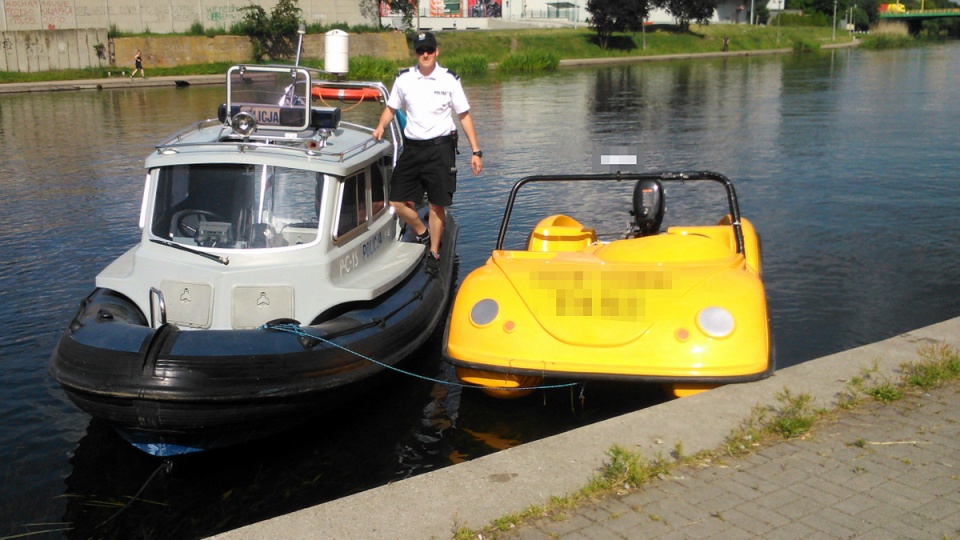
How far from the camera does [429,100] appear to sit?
8.87 metres

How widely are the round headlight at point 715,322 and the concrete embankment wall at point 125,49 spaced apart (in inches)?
1807

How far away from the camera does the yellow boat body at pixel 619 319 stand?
6289mm

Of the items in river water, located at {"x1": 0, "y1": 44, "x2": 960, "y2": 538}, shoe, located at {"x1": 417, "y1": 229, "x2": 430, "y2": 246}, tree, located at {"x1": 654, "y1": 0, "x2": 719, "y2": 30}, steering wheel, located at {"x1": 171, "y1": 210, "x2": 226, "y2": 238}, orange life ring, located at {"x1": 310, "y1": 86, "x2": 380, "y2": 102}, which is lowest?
river water, located at {"x1": 0, "y1": 44, "x2": 960, "y2": 538}

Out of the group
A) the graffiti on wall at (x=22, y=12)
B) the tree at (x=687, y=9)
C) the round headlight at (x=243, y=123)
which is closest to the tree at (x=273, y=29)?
the graffiti on wall at (x=22, y=12)

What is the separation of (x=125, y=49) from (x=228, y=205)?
152 feet

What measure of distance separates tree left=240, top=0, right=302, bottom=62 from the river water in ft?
74.5

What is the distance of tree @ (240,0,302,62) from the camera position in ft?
174

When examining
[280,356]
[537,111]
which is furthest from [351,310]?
[537,111]

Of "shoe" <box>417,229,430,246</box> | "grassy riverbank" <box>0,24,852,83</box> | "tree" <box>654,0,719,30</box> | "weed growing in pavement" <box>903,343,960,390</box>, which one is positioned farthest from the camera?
"tree" <box>654,0,719,30</box>

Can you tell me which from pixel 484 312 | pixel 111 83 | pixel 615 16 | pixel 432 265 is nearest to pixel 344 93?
pixel 432 265

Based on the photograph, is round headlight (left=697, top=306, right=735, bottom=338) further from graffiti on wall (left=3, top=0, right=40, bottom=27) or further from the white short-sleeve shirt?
graffiti on wall (left=3, top=0, right=40, bottom=27)

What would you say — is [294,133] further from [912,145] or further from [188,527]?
[912,145]

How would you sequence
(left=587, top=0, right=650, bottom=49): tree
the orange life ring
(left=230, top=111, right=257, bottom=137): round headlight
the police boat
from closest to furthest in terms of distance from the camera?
the police boat → (left=230, top=111, right=257, bottom=137): round headlight → the orange life ring → (left=587, top=0, right=650, bottom=49): tree

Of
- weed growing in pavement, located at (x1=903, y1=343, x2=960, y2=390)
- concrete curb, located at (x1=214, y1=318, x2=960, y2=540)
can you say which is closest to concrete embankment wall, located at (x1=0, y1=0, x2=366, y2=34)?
concrete curb, located at (x1=214, y1=318, x2=960, y2=540)
